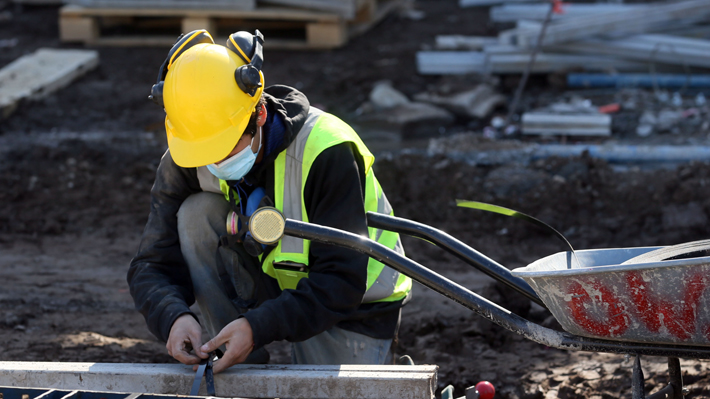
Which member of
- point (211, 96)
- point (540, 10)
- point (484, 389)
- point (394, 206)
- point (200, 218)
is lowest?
point (394, 206)

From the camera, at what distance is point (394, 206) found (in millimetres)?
5625

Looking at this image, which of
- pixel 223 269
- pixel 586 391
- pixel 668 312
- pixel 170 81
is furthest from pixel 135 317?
pixel 668 312

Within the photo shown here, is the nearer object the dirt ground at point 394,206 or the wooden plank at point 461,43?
the dirt ground at point 394,206

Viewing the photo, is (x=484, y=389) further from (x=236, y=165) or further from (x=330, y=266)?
(x=236, y=165)

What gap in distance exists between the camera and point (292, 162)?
2.67 m

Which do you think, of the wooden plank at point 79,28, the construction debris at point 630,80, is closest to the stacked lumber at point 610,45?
the construction debris at point 630,80

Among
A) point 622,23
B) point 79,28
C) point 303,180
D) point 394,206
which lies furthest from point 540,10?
point 303,180

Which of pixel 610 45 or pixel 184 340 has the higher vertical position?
pixel 184 340

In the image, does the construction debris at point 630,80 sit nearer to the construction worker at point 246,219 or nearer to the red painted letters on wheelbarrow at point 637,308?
the construction worker at point 246,219

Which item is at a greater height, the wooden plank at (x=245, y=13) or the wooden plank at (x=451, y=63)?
the wooden plank at (x=245, y=13)

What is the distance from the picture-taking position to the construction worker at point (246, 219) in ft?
8.09

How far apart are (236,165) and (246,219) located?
20 centimetres

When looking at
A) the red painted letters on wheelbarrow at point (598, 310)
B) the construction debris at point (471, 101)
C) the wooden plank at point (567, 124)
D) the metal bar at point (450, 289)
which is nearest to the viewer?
the red painted letters on wheelbarrow at point (598, 310)

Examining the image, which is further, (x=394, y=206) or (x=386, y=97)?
(x=386, y=97)
